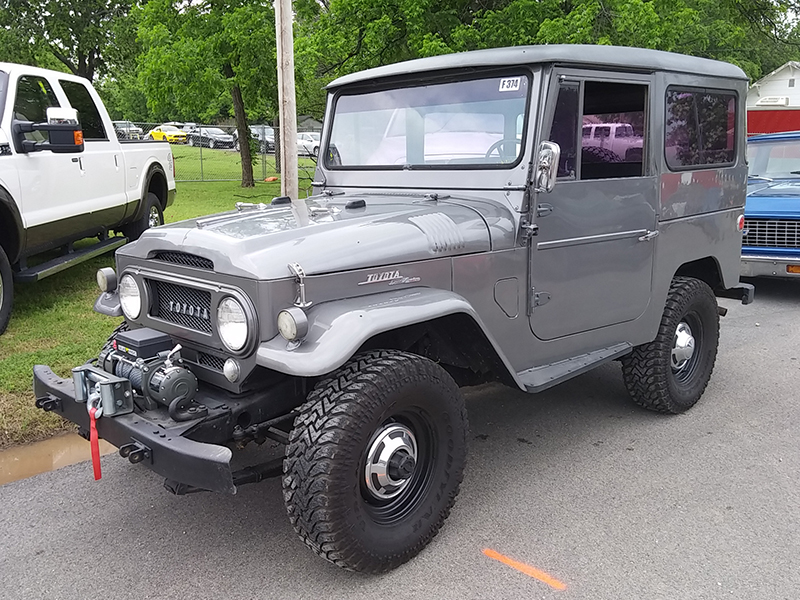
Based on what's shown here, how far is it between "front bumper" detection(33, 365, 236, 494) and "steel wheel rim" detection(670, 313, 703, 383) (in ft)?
10.3

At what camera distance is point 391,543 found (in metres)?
2.98

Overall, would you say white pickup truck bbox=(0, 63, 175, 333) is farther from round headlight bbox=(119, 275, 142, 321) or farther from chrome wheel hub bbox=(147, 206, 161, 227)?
round headlight bbox=(119, 275, 142, 321)

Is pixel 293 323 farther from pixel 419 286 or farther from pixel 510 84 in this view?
pixel 510 84

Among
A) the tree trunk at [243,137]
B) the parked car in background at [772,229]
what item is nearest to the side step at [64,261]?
the parked car in background at [772,229]

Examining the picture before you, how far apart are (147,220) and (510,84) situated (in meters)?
5.99

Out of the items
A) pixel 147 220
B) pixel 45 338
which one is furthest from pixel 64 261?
pixel 147 220

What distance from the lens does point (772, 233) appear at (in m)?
8.12

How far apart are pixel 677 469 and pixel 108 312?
3.18 metres

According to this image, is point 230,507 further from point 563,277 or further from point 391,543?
point 563,277

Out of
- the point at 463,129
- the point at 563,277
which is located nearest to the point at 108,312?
the point at 463,129

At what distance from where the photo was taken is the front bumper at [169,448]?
256 cm

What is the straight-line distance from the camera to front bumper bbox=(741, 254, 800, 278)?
26.2ft

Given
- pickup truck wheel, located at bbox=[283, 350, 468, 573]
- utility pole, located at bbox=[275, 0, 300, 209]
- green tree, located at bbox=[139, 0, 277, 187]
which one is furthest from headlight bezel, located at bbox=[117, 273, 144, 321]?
green tree, located at bbox=[139, 0, 277, 187]

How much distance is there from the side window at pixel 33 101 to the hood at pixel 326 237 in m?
3.32
